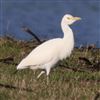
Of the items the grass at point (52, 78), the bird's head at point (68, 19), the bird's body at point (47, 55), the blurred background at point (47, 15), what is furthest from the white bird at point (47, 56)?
the blurred background at point (47, 15)

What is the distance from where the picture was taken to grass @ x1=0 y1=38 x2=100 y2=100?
396 inches

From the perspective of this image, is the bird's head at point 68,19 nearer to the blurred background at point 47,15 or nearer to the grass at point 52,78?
the grass at point 52,78

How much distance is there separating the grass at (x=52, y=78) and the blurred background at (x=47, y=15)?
26.7ft

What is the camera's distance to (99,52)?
46.8ft

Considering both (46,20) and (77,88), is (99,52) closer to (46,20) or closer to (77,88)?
(77,88)

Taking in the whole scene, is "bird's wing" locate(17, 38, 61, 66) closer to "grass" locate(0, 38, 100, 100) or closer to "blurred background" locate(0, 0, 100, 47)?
"grass" locate(0, 38, 100, 100)

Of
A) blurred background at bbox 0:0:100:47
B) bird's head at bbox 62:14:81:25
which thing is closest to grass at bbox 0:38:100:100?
bird's head at bbox 62:14:81:25

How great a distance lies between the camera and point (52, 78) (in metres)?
11.6

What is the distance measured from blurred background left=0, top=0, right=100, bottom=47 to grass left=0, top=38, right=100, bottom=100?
814 cm

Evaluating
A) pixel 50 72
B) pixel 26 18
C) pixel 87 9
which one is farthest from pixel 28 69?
pixel 87 9

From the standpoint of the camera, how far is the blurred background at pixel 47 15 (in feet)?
79.7

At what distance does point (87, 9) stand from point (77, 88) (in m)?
22.6

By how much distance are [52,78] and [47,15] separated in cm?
1864

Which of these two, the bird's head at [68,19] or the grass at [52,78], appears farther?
the bird's head at [68,19]
